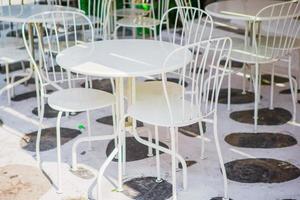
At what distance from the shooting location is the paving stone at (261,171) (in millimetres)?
3037

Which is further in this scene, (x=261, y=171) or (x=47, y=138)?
(x=47, y=138)

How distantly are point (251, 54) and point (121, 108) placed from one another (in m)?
1.32

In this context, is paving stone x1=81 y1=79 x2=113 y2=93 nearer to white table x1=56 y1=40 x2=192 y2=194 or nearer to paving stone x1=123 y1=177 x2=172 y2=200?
white table x1=56 y1=40 x2=192 y2=194

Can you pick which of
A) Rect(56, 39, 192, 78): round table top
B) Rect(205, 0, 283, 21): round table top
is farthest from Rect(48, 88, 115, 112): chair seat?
Rect(205, 0, 283, 21): round table top

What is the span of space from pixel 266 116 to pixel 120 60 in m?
1.63

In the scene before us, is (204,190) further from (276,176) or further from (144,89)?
(144,89)

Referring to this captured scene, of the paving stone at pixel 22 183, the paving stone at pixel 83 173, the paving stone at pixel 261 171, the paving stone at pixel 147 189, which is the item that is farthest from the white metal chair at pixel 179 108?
the paving stone at pixel 22 183

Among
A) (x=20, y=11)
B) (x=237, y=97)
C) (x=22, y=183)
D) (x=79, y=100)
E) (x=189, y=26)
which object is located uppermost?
(x=20, y=11)

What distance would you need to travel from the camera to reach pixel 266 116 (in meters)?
3.99

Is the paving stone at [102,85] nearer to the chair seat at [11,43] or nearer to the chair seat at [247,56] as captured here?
the chair seat at [11,43]

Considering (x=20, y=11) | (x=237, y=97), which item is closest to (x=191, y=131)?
(x=237, y=97)

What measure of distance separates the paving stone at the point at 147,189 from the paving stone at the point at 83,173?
25 cm

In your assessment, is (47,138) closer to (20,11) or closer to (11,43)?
(11,43)

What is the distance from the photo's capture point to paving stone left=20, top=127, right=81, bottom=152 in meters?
3.55
